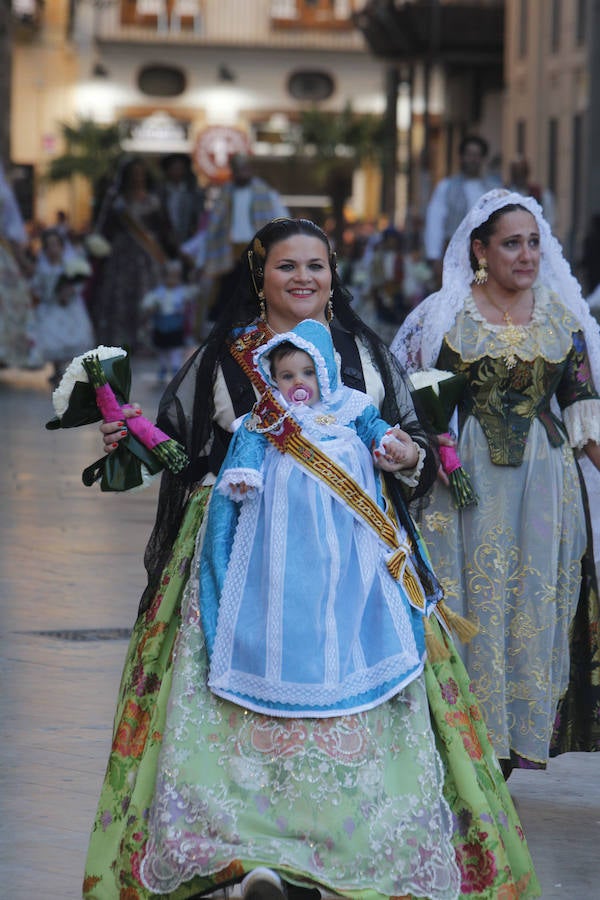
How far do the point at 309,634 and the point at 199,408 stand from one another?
728 millimetres

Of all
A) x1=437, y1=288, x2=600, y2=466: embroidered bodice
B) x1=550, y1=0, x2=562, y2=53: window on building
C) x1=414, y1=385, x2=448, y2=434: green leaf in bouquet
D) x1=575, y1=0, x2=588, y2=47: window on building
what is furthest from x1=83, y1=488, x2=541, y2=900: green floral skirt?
x1=550, y1=0, x2=562, y2=53: window on building

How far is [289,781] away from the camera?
440 cm

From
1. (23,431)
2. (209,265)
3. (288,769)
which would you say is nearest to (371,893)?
(288,769)

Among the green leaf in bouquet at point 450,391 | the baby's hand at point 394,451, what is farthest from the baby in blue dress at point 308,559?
the green leaf in bouquet at point 450,391

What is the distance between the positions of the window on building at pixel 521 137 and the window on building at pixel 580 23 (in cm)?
416

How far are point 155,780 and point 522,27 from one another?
2997cm

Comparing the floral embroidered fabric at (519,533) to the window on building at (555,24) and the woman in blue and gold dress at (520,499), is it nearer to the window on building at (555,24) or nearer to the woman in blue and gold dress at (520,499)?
the woman in blue and gold dress at (520,499)

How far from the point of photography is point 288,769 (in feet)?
14.4

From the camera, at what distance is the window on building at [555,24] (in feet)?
98.5

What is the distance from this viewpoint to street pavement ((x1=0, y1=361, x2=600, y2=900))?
537 cm

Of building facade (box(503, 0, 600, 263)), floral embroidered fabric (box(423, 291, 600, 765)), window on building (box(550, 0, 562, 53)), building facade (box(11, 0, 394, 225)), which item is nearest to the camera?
floral embroidered fabric (box(423, 291, 600, 765))

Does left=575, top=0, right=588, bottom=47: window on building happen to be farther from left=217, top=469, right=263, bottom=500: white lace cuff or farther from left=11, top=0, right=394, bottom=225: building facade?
left=11, top=0, right=394, bottom=225: building facade

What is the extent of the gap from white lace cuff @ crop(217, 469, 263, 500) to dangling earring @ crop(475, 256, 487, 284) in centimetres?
184

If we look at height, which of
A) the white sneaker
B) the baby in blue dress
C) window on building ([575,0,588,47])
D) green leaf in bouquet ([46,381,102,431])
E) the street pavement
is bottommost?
the street pavement
